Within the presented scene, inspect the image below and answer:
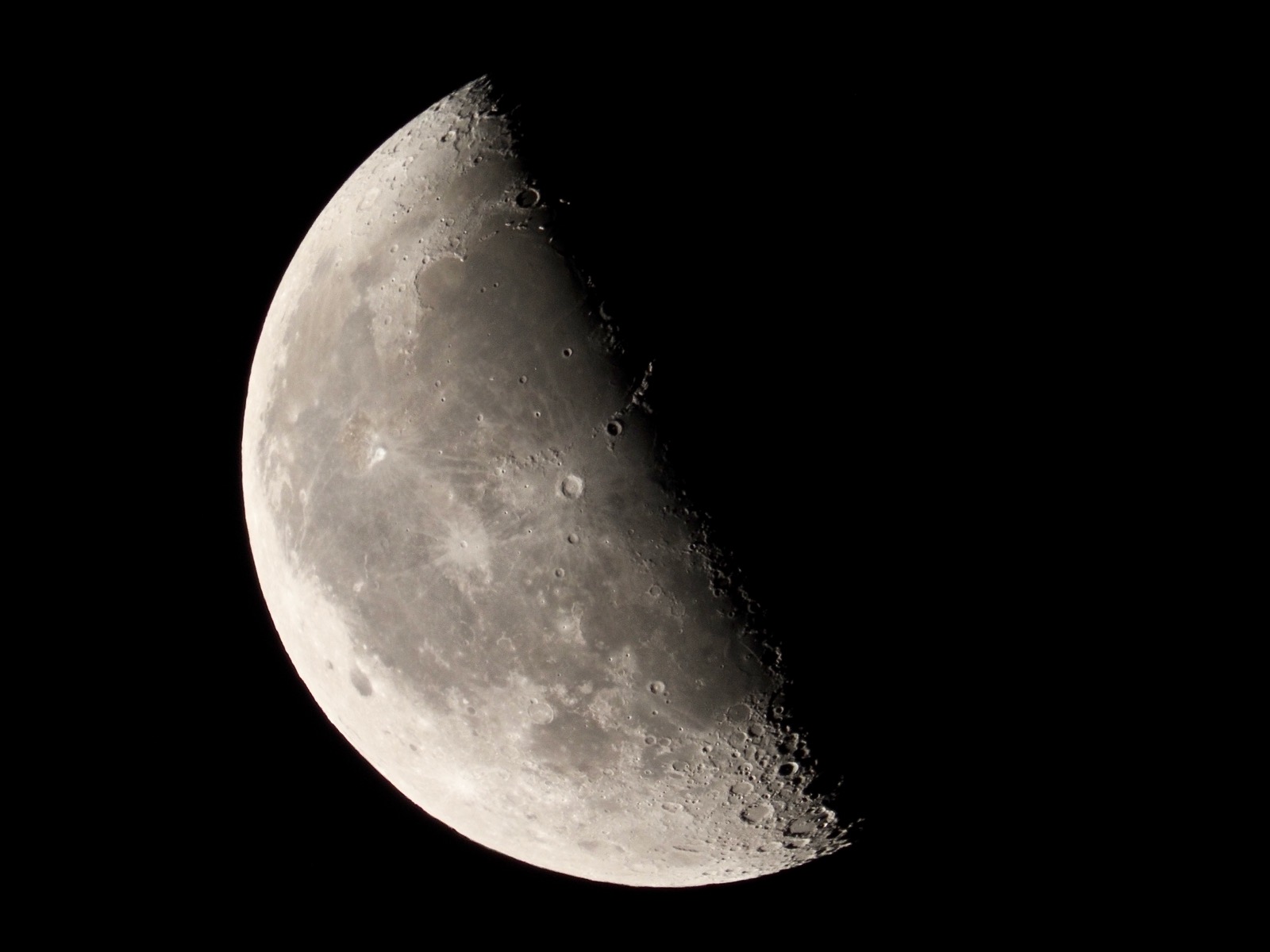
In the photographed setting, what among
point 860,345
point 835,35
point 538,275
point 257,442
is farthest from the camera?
point 257,442

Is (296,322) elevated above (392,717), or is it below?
above

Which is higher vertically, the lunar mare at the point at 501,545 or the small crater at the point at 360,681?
the lunar mare at the point at 501,545

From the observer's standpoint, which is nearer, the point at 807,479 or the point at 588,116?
the point at 807,479

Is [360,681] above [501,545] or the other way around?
the other way around

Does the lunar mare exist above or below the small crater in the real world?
above

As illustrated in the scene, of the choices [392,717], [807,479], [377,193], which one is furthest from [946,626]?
[377,193]

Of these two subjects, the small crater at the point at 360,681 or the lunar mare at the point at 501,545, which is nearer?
the lunar mare at the point at 501,545

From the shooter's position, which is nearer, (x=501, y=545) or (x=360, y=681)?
(x=501, y=545)

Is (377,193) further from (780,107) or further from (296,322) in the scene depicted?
(780,107)
